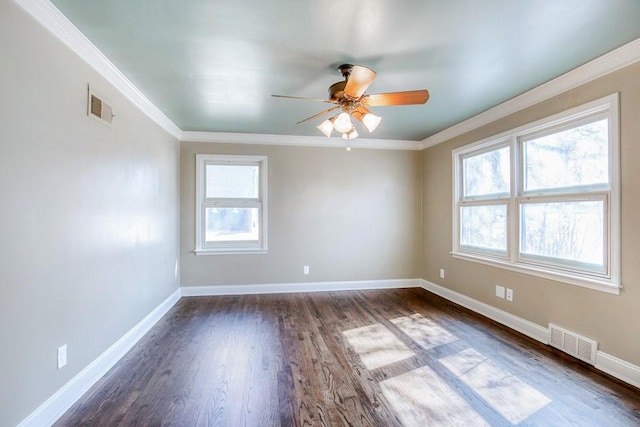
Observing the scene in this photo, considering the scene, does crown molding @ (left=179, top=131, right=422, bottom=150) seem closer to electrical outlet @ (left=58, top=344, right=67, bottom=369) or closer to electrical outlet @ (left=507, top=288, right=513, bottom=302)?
electrical outlet @ (left=507, top=288, right=513, bottom=302)

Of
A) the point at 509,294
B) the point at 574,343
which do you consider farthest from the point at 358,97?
the point at 574,343

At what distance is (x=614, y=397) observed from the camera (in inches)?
78.1

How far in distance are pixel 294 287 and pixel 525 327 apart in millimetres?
2976

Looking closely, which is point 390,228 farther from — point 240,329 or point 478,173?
point 240,329

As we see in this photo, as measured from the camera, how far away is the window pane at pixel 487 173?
3.41 m

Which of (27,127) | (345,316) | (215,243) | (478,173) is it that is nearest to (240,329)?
(345,316)

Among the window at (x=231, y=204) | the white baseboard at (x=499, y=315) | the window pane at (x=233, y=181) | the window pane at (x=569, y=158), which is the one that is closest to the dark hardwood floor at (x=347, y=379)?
the white baseboard at (x=499, y=315)

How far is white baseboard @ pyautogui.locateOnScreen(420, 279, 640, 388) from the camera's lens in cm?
216

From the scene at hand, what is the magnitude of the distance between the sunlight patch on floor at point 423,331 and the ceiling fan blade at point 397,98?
7.21 ft

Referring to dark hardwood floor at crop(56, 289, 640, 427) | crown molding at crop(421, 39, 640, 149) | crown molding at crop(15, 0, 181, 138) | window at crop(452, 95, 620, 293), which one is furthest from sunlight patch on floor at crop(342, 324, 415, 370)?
crown molding at crop(15, 0, 181, 138)

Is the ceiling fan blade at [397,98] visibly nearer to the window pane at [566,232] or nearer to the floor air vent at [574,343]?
the window pane at [566,232]

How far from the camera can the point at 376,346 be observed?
2781 mm

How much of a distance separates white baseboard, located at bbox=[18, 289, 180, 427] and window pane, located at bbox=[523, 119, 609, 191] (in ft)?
13.7

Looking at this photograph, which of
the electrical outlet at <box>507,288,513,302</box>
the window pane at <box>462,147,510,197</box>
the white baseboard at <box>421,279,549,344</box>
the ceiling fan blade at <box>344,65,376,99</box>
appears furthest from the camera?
the window pane at <box>462,147,510,197</box>
